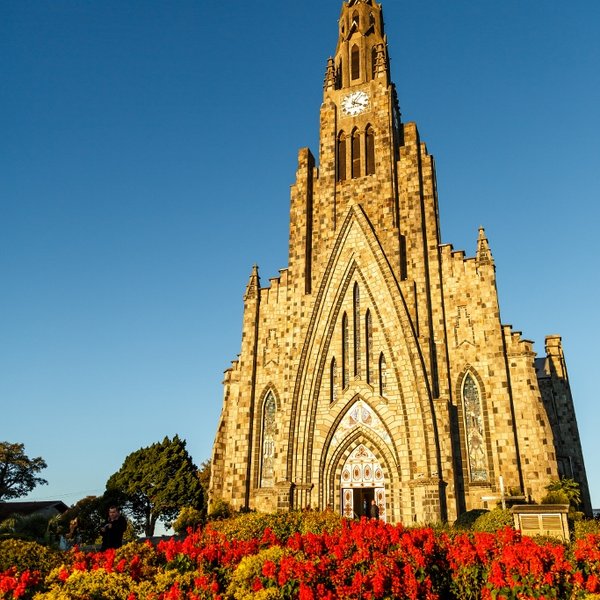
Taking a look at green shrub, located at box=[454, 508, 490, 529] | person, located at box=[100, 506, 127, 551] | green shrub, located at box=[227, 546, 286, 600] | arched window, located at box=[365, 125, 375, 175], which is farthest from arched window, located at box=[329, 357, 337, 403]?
green shrub, located at box=[227, 546, 286, 600]

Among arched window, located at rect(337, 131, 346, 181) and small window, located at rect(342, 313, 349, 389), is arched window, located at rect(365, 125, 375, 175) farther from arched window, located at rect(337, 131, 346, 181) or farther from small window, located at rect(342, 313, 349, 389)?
small window, located at rect(342, 313, 349, 389)

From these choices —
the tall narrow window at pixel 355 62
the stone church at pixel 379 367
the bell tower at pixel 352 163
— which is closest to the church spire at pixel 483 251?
the stone church at pixel 379 367

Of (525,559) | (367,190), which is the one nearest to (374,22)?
(367,190)

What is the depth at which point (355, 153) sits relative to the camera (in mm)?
36625

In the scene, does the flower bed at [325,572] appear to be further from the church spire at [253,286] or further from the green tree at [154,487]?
the green tree at [154,487]

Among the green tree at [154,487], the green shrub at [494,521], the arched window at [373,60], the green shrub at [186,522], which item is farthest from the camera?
the green tree at [154,487]

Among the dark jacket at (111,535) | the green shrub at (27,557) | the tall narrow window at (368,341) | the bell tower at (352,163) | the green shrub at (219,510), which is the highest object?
the bell tower at (352,163)

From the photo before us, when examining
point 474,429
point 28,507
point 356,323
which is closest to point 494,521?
point 474,429

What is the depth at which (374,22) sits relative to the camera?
4247 centimetres

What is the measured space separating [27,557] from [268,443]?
20.6 meters

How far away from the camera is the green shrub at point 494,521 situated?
20.2 meters

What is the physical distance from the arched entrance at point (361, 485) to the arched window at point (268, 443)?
160 inches

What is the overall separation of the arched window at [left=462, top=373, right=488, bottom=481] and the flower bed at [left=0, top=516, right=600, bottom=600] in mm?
15157

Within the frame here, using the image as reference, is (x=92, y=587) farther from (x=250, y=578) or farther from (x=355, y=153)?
(x=355, y=153)
